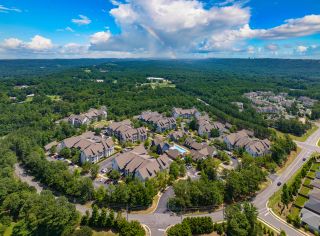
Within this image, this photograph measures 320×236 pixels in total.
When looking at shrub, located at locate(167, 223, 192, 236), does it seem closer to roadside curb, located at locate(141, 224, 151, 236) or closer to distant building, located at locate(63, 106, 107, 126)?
roadside curb, located at locate(141, 224, 151, 236)

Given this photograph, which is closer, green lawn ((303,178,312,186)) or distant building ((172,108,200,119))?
green lawn ((303,178,312,186))

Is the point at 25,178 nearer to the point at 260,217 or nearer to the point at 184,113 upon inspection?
the point at 260,217

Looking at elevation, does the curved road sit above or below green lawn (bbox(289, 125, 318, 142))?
above

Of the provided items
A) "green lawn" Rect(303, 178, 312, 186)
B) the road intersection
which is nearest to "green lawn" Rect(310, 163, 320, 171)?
"green lawn" Rect(303, 178, 312, 186)

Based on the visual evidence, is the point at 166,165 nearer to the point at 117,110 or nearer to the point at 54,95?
the point at 117,110

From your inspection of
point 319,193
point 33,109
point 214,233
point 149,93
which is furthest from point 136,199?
point 149,93

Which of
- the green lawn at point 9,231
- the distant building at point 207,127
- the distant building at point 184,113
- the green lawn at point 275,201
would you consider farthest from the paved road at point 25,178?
the distant building at point 184,113

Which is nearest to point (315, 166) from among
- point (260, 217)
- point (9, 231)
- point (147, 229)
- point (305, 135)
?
point (260, 217)

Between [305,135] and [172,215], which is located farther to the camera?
[305,135]
